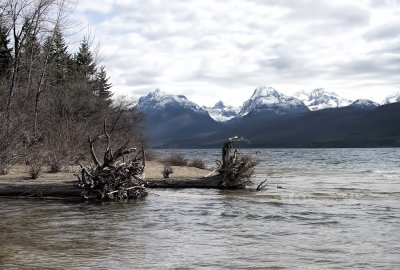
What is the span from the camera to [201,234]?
39.1 ft

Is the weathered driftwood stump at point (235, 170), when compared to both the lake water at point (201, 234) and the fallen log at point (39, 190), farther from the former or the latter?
the fallen log at point (39, 190)

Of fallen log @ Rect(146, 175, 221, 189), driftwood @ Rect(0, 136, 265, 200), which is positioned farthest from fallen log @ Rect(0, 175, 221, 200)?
fallen log @ Rect(146, 175, 221, 189)

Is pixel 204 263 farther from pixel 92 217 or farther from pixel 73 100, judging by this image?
pixel 73 100

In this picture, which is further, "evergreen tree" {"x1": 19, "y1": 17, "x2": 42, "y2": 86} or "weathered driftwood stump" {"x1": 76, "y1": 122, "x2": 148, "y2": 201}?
"evergreen tree" {"x1": 19, "y1": 17, "x2": 42, "y2": 86}

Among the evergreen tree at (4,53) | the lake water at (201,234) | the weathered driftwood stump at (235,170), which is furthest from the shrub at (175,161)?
the lake water at (201,234)

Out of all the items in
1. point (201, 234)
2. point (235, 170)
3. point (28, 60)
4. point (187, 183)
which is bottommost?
point (201, 234)

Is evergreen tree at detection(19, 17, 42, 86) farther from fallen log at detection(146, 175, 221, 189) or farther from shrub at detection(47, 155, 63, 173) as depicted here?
fallen log at detection(146, 175, 221, 189)

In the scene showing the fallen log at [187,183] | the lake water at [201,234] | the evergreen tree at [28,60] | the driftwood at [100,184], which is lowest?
the lake water at [201,234]

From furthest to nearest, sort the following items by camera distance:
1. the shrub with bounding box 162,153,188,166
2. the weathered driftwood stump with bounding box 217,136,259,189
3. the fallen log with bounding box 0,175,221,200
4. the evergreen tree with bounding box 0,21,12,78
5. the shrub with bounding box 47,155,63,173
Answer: the evergreen tree with bounding box 0,21,12,78
the shrub with bounding box 162,153,188,166
the shrub with bounding box 47,155,63,173
the weathered driftwood stump with bounding box 217,136,259,189
the fallen log with bounding box 0,175,221,200

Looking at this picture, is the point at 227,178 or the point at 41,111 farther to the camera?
the point at 41,111

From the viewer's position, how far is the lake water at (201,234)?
8969 millimetres

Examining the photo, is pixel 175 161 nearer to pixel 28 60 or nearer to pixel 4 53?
pixel 28 60

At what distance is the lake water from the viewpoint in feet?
29.4

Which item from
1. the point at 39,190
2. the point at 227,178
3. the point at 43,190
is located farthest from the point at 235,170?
the point at 39,190
